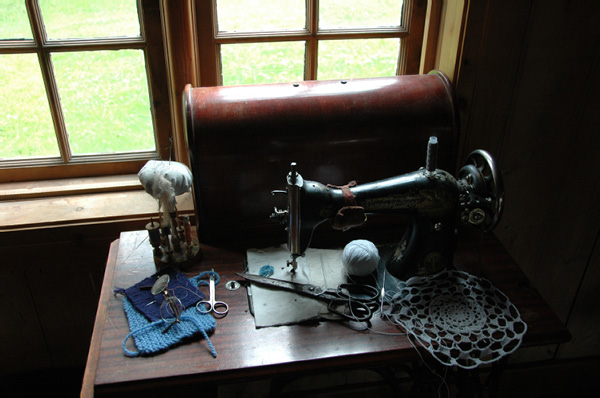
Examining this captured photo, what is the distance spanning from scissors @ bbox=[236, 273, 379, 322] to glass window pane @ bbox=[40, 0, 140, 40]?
2.80 ft

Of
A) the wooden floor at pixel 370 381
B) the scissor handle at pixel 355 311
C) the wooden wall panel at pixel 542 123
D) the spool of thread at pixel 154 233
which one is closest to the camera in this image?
the scissor handle at pixel 355 311

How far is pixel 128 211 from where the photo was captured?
1.52 metres

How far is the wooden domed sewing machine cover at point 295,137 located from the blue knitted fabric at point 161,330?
0.32m

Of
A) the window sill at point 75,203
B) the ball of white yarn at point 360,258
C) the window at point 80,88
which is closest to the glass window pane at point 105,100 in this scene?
the window at point 80,88

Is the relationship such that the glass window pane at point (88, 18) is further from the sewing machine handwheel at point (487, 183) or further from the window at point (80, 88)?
the sewing machine handwheel at point (487, 183)

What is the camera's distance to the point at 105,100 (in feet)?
5.14

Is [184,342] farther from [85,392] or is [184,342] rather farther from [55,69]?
[55,69]

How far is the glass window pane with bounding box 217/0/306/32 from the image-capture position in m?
1.47

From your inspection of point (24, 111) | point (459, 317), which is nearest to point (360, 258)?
point (459, 317)

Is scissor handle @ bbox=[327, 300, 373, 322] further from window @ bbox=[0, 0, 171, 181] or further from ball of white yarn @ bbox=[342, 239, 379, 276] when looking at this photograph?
window @ bbox=[0, 0, 171, 181]

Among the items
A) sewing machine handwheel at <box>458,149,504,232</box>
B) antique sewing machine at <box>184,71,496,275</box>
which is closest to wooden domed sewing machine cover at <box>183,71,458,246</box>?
antique sewing machine at <box>184,71,496,275</box>

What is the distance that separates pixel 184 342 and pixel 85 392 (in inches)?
8.2

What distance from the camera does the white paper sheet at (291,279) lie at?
1106mm

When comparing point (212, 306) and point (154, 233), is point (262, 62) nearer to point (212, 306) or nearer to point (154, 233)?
point (154, 233)
